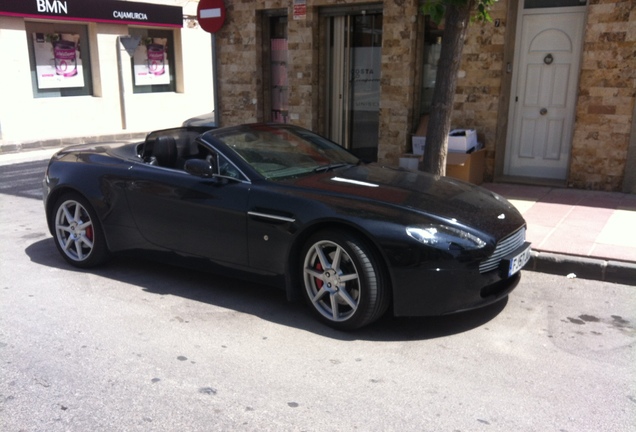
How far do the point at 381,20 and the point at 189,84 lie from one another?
11.2 m

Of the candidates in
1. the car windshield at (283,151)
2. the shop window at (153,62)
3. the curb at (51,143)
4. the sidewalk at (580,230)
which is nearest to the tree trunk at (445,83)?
the sidewalk at (580,230)

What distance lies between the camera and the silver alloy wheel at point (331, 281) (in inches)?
170

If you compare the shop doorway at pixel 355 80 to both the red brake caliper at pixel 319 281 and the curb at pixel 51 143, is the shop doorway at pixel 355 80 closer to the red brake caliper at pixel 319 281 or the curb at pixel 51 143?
the red brake caliper at pixel 319 281

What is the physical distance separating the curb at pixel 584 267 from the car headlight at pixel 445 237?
1912 millimetres

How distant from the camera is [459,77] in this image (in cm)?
926

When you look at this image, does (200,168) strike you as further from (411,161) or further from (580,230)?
(411,161)

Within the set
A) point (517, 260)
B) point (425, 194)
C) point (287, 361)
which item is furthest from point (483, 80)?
point (287, 361)

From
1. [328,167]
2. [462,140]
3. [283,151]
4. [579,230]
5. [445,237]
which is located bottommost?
[579,230]

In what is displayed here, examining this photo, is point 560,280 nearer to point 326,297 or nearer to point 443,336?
point 443,336

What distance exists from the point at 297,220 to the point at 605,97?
5.81m

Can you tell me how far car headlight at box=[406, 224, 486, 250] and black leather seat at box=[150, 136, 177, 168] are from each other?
254 cm

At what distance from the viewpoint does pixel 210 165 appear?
16.3 ft

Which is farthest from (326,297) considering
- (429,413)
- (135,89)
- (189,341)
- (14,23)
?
(135,89)

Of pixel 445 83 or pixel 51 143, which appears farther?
pixel 51 143
